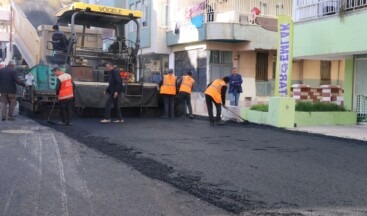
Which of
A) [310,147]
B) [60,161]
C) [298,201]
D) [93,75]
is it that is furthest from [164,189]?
[93,75]

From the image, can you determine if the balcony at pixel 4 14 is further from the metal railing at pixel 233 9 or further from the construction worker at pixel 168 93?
the metal railing at pixel 233 9

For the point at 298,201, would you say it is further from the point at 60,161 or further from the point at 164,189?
the point at 60,161

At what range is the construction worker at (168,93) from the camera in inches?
597

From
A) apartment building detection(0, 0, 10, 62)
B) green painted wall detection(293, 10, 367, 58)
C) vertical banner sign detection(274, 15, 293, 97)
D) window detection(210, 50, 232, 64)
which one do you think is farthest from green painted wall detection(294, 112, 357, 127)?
apartment building detection(0, 0, 10, 62)

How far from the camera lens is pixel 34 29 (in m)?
15.2

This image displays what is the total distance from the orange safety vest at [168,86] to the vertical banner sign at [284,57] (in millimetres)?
3383

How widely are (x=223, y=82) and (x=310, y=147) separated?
466 centimetres

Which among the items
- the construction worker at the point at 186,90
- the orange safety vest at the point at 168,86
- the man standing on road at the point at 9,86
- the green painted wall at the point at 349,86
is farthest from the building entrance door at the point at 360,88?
the man standing on road at the point at 9,86

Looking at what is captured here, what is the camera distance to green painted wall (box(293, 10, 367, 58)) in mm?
13266

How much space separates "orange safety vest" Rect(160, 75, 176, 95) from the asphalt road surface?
4.36m

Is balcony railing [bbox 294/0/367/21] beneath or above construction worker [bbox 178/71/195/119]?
above

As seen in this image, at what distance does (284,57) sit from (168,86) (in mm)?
3744

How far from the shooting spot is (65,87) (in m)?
12.2

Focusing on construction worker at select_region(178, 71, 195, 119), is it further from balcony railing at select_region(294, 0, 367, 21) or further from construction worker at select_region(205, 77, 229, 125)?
balcony railing at select_region(294, 0, 367, 21)
